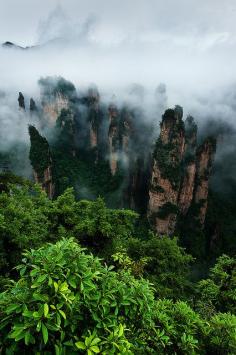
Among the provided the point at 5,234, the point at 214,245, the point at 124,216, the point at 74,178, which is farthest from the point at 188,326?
the point at 74,178

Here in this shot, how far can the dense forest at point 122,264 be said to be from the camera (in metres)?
5.15

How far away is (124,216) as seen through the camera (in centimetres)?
2377

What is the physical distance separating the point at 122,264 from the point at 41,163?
216 feet

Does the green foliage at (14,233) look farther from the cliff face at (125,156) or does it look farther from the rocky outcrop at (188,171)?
the rocky outcrop at (188,171)

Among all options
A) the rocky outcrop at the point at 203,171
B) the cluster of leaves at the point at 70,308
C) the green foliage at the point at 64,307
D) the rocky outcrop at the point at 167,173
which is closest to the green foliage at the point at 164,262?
the cluster of leaves at the point at 70,308

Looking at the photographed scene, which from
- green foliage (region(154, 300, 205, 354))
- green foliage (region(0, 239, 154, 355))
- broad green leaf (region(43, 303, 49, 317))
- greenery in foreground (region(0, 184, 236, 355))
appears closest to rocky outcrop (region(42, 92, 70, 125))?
green foliage (region(154, 300, 205, 354))

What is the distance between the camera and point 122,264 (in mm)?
13188

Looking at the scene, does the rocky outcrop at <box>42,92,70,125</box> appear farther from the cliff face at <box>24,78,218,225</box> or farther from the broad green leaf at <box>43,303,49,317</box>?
the broad green leaf at <box>43,303,49,317</box>

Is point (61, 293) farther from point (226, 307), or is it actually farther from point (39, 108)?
point (39, 108)

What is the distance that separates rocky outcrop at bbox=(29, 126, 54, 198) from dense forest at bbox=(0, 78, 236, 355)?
0.22 metres

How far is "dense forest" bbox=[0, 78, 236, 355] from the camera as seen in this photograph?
16.9ft

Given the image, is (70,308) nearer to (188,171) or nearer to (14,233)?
(14,233)

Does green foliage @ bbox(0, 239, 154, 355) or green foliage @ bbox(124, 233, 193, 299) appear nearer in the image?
green foliage @ bbox(0, 239, 154, 355)

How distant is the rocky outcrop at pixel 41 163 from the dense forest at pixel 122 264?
0.22 meters
